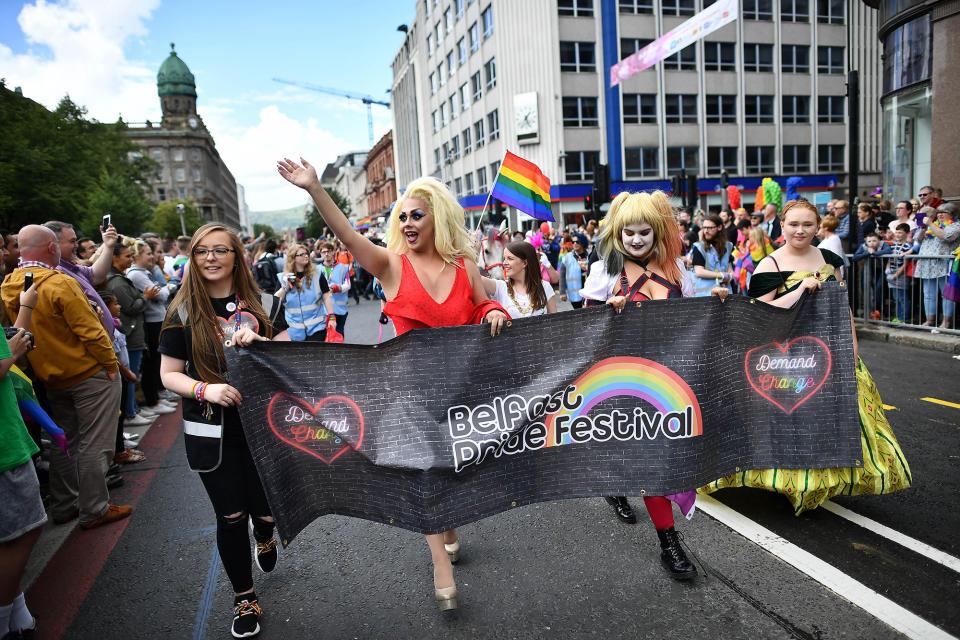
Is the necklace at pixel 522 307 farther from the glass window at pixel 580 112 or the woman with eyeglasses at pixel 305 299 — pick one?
the glass window at pixel 580 112

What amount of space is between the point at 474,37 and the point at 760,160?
22.3m

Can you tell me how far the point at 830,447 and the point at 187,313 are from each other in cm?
350

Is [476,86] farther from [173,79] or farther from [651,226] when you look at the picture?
[173,79]

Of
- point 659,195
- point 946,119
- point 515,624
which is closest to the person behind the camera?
point 515,624

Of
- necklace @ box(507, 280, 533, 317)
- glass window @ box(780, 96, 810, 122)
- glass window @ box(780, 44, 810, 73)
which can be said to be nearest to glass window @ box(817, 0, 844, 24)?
glass window @ box(780, 44, 810, 73)

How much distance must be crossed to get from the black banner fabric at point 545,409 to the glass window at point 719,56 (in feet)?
138

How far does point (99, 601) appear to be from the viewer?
10.9ft

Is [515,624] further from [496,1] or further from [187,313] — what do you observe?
[496,1]

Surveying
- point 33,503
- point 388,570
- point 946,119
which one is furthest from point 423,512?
point 946,119

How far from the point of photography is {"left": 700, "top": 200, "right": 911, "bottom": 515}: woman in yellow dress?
11.3 feet

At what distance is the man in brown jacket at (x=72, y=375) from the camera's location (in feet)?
13.1

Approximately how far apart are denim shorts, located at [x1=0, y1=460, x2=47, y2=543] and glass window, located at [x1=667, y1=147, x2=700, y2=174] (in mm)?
41224

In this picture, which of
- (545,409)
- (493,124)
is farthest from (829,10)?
(545,409)

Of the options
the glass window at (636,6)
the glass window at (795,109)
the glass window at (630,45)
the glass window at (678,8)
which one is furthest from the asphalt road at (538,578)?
the glass window at (795,109)
